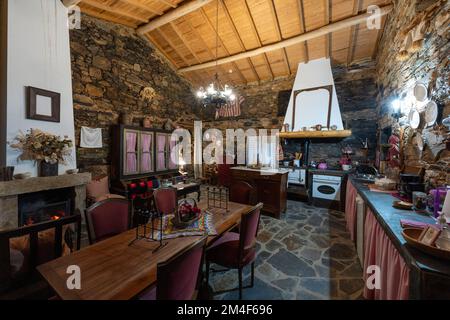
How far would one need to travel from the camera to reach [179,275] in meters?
0.98

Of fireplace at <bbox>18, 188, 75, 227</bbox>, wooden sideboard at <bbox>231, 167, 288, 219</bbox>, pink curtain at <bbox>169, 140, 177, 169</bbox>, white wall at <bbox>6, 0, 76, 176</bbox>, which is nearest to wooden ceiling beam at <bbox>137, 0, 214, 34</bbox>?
white wall at <bbox>6, 0, 76, 176</bbox>

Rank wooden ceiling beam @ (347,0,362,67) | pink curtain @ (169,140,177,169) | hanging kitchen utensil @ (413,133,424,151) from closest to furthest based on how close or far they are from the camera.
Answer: hanging kitchen utensil @ (413,133,424,151)
wooden ceiling beam @ (347,0,362,67)
pink curtain @ (169,140,177,169)

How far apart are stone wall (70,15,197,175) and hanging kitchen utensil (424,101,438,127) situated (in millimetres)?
5185

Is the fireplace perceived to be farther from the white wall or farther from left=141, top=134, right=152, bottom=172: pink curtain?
left=141, top=134, right=152, bottom=172: pink curtain

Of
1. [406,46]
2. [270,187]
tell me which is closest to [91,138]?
[270,187]

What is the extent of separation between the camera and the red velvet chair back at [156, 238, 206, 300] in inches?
34.7

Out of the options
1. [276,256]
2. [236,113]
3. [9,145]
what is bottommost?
[276,256]

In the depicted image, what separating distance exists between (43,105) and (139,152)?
194 cm

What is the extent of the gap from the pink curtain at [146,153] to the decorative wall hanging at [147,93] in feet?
3.69

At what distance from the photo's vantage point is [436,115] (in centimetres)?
168

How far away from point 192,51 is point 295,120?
3.40 metres
